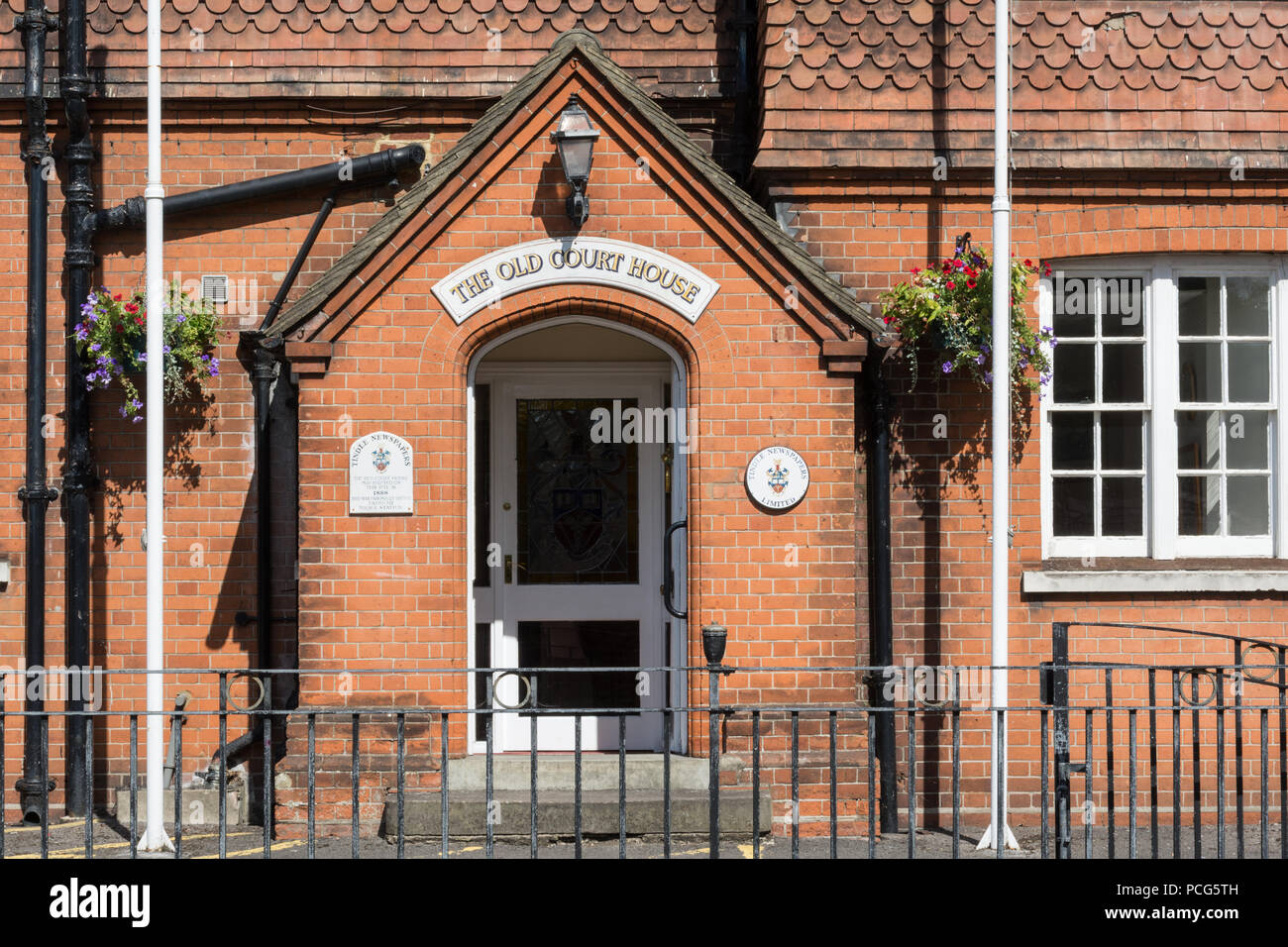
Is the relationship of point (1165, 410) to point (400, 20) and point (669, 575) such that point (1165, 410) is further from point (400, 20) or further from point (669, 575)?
point (400, 20)

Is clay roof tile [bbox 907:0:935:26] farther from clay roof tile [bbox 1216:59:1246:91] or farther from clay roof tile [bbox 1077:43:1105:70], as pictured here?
clay roof tile [bbox 1216:59:1246:91]

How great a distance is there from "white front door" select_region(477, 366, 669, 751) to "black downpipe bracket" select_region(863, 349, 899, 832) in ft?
4.71

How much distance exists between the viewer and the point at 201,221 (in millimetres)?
9086

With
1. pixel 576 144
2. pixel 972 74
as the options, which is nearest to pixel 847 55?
pixel 972 74

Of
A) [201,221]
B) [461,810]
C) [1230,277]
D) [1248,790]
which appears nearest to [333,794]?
[461,810]

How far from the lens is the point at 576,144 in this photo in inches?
313

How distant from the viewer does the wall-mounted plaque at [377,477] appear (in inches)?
317

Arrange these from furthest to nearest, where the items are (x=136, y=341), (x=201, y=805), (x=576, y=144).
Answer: (x=136, y=341) → (x=201, y=805) → (x=576, y=144)

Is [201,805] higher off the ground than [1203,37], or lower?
lower

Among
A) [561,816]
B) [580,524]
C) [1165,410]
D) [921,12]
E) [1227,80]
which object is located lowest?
[561,816]

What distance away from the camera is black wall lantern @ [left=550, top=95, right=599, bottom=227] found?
26.0ft

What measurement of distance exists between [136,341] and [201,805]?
3014 mm

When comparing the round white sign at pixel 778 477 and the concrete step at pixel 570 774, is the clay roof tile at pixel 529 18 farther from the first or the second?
the concrete step at pixel 570 774

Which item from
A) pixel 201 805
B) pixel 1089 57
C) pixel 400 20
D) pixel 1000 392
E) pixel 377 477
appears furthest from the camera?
pixel 400 20
